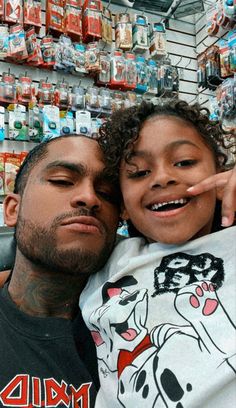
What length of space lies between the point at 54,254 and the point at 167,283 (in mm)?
316

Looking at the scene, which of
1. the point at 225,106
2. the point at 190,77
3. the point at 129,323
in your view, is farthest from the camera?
the point at 190,77

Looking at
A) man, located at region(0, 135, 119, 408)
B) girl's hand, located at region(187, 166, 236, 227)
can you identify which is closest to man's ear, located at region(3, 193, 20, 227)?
man, located at region(0, 135, 119, 408)

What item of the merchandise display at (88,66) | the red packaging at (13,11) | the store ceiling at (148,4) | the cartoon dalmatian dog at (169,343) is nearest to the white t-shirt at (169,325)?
the cartoon dalmatian dog at (169,343)

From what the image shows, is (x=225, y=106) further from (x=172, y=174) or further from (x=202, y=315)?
(x=202, y=315)

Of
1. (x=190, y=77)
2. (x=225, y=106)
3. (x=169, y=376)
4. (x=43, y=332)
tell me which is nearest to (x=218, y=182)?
(x=169, y=376)

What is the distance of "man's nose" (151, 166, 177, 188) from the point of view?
3.12 feet

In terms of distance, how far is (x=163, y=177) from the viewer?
0.95 metres

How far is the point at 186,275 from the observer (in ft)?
2.99

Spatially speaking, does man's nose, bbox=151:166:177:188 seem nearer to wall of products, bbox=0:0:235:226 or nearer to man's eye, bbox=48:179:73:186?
man's eye, bbox=48:179:73:186

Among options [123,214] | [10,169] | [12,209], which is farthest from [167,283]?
[10,169]

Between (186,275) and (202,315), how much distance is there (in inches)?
4.4

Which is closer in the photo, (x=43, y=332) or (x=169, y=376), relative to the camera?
(x=169, y=376)

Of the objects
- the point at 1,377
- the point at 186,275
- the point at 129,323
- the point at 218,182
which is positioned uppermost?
the point at 218,182

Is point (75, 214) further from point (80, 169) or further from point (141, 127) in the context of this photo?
point (141, 127)
